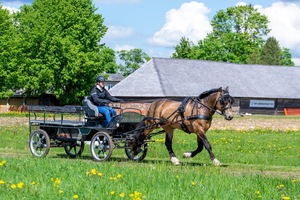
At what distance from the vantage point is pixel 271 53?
95938mm

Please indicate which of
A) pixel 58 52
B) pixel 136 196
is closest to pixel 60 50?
pixel 58 52

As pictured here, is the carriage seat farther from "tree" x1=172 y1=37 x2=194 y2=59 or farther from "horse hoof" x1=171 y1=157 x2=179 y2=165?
"tree" x1=172 y1=37 x2=194 y2=59

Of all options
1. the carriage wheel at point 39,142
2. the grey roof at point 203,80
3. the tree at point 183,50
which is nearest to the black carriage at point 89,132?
the carriage wheel at point 39,142

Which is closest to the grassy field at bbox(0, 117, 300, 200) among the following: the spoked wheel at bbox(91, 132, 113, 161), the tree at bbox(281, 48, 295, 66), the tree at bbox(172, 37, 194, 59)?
the spoked wheel at bbox(91, 132, 113, 161)

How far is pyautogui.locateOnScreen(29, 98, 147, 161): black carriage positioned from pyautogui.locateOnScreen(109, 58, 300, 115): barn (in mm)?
40494

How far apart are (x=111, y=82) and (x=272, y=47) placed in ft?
125

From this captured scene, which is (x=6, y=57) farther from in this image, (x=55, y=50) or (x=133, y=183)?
(x=133, y=183)

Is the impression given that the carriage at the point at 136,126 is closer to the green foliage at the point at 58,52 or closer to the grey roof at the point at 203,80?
the grey roof at the point at 203,80

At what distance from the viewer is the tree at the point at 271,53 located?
9438 centimetres

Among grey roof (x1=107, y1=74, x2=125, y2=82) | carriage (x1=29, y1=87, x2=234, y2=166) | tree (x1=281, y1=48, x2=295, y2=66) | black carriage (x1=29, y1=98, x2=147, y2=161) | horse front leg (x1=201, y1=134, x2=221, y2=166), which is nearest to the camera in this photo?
horse front leg (x1=201, y1=134, x2=221, y2=166)

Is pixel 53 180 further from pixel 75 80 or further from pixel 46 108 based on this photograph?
pixel 75 80

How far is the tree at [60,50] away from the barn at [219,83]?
3716 mm

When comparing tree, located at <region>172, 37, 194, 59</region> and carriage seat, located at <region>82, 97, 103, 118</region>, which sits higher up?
tree, located at <region>172, 37, 194, 59</region>

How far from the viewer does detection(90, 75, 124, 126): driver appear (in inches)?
615
